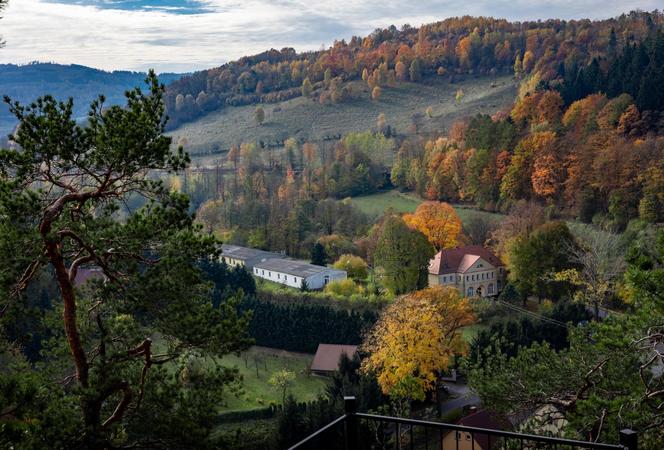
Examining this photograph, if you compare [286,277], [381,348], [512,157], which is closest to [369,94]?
[512,157]

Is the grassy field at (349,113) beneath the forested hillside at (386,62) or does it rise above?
beneath

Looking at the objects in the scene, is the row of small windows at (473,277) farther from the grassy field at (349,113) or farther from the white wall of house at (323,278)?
the grassy field at (349,113)

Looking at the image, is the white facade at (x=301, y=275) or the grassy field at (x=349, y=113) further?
the grassy field at (x=349, y=113)

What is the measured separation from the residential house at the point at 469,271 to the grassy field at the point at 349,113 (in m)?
36.8

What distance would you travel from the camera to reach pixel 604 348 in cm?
809

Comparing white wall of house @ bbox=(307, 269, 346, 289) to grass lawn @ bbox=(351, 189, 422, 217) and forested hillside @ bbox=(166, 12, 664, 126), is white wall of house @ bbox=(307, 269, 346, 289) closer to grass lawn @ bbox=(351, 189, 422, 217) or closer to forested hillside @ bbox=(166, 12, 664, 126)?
grass lawn @ bbox=(351, 189, 422, 217)

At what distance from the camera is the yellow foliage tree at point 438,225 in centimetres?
3478

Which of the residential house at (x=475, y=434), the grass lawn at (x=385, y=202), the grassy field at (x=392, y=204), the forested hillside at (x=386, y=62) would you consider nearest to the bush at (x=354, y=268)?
the grassy field at (x=392, y=204)

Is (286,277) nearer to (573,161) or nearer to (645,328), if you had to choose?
(573,161)

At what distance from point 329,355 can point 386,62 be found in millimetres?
66435

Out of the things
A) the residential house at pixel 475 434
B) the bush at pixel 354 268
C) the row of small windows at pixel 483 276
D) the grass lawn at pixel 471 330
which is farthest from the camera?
the bush at pixel 354 268

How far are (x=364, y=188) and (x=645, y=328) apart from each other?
42.4m

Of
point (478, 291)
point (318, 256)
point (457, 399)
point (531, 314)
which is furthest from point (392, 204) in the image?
point (457, 399)

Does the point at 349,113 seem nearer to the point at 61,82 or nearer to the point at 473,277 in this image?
the point at 61,82
